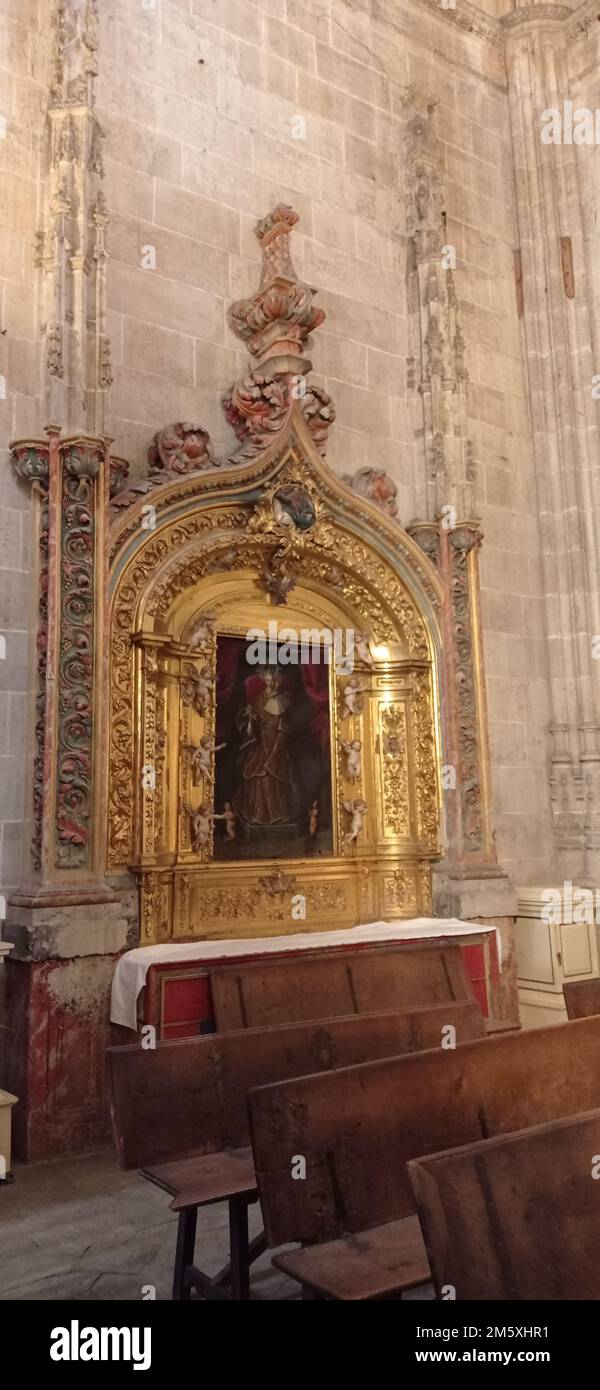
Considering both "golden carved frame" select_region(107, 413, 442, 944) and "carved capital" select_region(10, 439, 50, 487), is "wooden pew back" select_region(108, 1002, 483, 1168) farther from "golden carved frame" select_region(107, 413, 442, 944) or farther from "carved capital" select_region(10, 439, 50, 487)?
"carved capital" select_region(10, 439, 50, 487)

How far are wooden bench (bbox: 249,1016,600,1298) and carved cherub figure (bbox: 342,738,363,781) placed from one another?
403cm

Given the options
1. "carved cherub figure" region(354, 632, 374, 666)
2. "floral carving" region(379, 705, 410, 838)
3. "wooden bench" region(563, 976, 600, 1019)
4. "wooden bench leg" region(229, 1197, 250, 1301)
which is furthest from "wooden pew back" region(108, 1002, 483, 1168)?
→ "carved cherub figure" region(354, 632, 374, 666)

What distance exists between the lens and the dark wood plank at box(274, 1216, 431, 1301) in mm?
2797

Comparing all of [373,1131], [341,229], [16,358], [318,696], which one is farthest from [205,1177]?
[341,229]

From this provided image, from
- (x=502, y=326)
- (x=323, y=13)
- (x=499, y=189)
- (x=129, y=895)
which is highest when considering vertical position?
(x=323, y=13)

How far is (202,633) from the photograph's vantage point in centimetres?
717

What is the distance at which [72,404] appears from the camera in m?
6.42

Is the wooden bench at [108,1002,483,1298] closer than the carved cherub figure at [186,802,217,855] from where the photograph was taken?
Yes

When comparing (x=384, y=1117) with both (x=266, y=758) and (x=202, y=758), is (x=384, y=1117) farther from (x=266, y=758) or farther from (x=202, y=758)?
(x=266, y=758)

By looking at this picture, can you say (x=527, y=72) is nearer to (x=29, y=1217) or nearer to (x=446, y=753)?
(x=446, y=753)

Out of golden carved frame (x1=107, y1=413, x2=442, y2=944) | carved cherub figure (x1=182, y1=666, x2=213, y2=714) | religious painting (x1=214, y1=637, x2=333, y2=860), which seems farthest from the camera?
religious painting (x1=214, y1=637, x2=333, y2=860)

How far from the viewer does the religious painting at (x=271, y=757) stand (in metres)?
7.21
